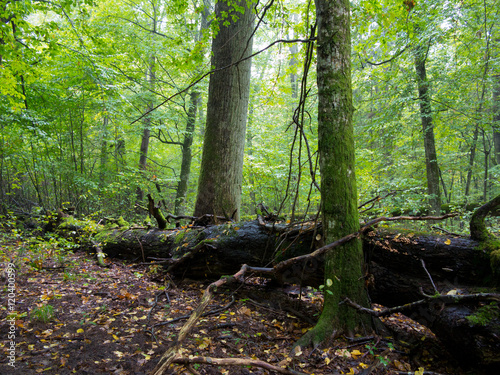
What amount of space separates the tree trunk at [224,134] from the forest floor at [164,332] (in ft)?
5.61

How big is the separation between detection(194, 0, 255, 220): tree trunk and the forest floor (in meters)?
1.71

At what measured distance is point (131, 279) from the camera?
4.20m

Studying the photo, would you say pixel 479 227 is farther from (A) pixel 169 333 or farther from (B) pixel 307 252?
(A) pixel 169 333

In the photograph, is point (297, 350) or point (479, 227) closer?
point (297, 350)

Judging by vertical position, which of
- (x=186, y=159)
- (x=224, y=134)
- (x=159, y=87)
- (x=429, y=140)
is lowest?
(x=224, y=134)

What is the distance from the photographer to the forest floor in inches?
82.3

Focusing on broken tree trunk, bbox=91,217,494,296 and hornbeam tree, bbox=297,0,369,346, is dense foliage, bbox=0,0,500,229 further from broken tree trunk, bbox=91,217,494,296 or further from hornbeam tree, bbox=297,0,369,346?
hornbeam tree, bbox=297,0,369,346

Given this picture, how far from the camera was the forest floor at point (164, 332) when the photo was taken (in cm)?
209

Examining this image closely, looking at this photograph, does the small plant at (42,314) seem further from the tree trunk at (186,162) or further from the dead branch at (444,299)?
the tree trunk at (186,162)

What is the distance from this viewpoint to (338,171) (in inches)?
97.9

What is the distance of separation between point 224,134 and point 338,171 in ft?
10.3

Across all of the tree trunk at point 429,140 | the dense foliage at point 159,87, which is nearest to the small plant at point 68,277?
the dense foliage at point 159,87

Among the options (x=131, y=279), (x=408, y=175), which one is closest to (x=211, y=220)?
(x=131, y=279)

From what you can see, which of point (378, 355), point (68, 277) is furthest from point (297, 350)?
point (68, 277)
